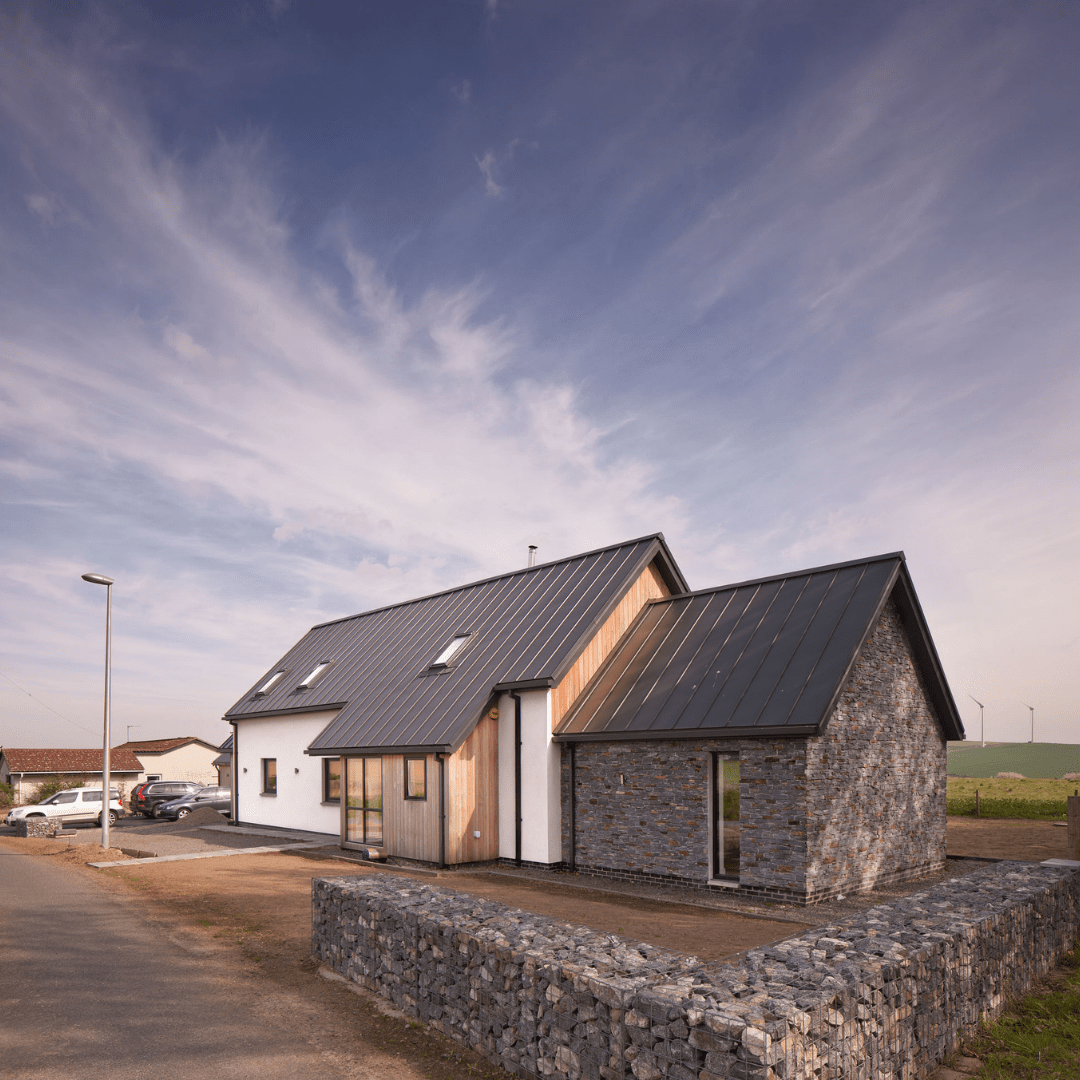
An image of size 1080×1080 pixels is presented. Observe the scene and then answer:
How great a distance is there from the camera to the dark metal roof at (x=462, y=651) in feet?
52.8

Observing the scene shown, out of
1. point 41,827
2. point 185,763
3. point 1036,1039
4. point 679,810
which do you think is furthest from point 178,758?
point 1036,1039

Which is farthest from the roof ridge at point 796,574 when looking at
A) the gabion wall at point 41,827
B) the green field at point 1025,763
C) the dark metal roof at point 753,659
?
the green field at point 1025,763

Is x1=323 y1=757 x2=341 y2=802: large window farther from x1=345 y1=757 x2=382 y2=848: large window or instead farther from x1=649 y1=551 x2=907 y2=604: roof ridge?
x1=649 y1=551 x2=907 y2=604: roof ridge

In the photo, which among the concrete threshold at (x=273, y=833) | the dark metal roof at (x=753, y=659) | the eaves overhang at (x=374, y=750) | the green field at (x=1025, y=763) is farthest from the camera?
the green field at (x=1025, y=763)

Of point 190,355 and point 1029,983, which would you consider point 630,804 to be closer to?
point 1029,983

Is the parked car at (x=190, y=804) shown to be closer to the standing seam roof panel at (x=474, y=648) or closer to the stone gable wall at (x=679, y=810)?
the standing seam roof panel at (x=474, y=648)

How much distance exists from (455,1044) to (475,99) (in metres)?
15.6

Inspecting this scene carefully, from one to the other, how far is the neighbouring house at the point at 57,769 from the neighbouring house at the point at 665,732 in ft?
127

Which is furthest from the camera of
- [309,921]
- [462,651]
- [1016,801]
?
[1016,801]

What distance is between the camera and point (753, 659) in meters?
13.8

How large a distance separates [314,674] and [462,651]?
760 cm

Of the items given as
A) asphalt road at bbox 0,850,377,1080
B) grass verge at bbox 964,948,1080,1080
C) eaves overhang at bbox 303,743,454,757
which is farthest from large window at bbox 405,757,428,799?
grass verge at bbox 964,948,1080,1080

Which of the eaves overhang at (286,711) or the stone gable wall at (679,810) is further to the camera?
the eaves overhang at (286,711)

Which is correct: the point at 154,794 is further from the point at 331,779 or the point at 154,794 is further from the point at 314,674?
the point at 331,779
